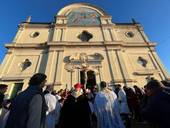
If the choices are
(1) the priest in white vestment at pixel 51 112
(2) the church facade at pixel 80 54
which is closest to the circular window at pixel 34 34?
(2) the church facade at pixel 80 54

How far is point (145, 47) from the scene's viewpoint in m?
20.0

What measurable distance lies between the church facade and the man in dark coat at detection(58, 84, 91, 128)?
10.7 meters

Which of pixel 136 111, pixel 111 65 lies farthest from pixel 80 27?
pixel 136 111

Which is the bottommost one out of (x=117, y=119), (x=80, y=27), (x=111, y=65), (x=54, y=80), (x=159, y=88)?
(x=117, y=119)

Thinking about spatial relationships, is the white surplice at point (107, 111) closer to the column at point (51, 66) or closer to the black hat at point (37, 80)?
the black hat at point (37, 80)

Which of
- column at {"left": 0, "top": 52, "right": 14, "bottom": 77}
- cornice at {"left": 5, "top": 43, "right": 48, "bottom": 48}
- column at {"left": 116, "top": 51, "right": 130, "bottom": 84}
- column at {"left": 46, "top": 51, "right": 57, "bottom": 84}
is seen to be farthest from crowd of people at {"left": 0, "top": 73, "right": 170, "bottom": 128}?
cornice at {"left": 5, "top": 43, "right": 48, "bottom": 48}

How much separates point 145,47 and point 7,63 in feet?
56.8

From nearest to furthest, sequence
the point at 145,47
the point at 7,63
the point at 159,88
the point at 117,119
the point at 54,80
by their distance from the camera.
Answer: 1. the point at 159,88
2. the point at 117,119
3. the point at 54,80
4. the point at 7,63
5. the point at 145,47

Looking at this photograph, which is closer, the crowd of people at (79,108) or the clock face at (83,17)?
the crowd of people at (79,108)

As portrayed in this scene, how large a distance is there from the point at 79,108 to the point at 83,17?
68.0 feet

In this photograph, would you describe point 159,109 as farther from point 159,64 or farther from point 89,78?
point 159,64

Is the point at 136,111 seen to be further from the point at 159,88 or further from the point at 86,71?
the point at 86,71

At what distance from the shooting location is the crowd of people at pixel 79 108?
235 centimetres

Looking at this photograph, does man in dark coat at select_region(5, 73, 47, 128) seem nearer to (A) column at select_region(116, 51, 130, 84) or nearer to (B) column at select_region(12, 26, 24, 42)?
(A) column at select_region(116, 51, 130, 84)
